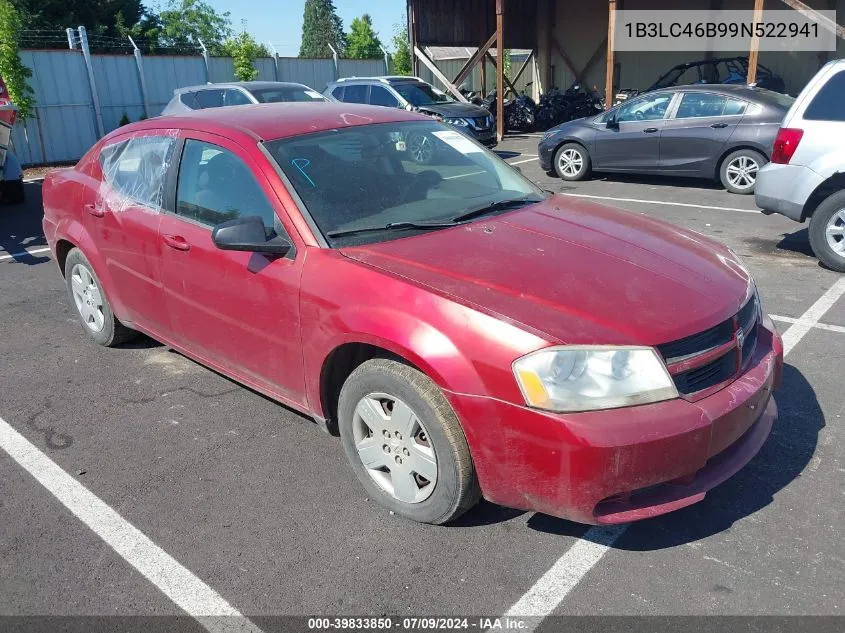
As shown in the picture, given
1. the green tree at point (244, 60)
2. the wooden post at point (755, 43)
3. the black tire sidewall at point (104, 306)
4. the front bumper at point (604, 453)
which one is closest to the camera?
the front bumper at point (604, 453)

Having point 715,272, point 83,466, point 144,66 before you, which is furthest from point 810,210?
point 144,66

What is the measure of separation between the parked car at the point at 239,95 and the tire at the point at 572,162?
15.2 ft

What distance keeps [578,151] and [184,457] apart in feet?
32.6

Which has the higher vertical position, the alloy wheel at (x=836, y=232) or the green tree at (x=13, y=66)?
the green tree at (x=13, y=66)

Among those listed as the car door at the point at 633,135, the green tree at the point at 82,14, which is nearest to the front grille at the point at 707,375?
the car door at the point at 633,135

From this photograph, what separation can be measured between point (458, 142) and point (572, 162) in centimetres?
845

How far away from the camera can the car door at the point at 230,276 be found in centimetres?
341

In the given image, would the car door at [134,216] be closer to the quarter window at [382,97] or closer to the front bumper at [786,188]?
the front bumper at [786,188]

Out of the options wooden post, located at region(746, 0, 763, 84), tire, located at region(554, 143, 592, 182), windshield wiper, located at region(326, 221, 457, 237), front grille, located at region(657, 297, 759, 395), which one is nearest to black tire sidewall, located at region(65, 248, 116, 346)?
windshield wiper, located at region(326, 221, 457, 237)

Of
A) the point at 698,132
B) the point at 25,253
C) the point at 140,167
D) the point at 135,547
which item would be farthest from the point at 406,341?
the point at 698,132

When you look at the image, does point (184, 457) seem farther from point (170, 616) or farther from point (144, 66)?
point (144, 66)

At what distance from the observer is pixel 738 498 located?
321 centimetres

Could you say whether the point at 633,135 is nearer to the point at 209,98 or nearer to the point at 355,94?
the point at 355,94

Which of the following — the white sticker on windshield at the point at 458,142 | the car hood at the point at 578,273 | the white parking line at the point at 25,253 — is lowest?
the white parking line at the point at 25,253
